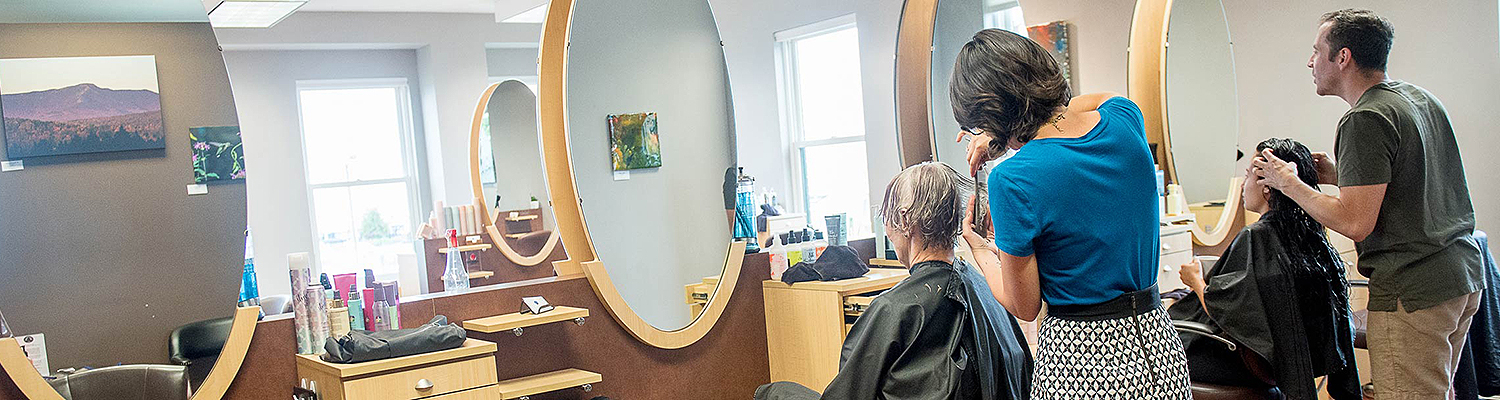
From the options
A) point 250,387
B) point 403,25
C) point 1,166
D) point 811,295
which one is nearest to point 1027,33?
point 811,295

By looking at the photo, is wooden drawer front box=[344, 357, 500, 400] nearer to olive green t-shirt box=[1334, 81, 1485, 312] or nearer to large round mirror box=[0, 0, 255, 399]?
large round mirror box=[0, 0, 255, 399]

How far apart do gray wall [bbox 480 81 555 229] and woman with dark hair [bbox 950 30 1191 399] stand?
256 centimetres

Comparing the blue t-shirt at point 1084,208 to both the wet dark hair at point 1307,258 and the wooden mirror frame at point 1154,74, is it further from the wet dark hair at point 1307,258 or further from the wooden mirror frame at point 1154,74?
the wooden mirror frame at point 1154,74

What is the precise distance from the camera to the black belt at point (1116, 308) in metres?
1.68

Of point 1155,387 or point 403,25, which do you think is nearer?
point 1155,387

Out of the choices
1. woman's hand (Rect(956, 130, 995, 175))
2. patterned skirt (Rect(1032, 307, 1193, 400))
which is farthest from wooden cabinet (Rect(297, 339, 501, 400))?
patterned skirt (Rect(1032, 307, 1193, 400))

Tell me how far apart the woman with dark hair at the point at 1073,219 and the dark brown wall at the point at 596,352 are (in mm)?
1595

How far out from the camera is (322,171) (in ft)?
22.0

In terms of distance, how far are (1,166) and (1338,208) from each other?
120 inches

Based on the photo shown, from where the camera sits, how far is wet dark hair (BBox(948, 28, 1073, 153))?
164cm

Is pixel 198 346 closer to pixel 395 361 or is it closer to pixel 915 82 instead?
pixel 395 361

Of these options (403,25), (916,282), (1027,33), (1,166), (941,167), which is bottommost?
(916,282)

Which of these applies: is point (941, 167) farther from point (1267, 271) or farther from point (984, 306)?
point (1267, 271)

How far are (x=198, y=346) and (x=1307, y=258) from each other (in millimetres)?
2721
